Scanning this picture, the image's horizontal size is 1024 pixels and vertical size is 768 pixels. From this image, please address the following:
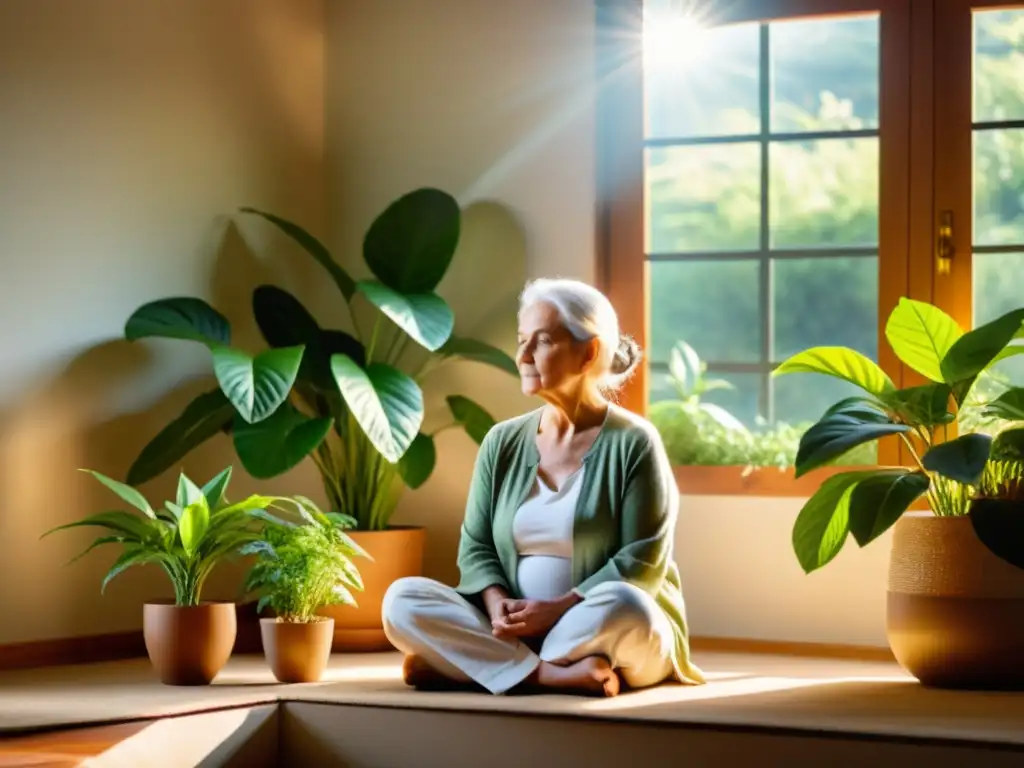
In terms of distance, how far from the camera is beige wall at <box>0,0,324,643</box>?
444 cm

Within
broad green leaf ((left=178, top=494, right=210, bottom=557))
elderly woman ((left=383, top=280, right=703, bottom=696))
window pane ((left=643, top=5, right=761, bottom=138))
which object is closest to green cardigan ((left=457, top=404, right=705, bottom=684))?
elderly woman ((left=383, top=280, right=703, bottom=696))

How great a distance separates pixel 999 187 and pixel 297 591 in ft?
7.83

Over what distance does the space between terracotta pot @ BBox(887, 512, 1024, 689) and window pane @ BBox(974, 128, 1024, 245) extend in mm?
1073

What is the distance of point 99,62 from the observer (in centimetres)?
468

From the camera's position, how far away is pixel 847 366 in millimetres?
4062

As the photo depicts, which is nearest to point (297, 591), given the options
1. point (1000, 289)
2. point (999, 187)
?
point (1000, 289)

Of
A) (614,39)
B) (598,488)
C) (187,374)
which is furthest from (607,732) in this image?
(614,39)

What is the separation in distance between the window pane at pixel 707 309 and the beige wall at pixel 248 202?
0.29 metres

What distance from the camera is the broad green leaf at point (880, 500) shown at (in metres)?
3.76

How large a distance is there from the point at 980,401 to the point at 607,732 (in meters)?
1.68

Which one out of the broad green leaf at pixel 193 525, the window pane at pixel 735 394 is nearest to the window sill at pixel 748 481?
the window pane at pixel 735 394

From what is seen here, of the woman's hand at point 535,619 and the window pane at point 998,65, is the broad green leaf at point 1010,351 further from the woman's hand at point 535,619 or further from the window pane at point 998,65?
the woman's hand at point 535,619

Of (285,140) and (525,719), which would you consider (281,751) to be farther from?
(285,140)

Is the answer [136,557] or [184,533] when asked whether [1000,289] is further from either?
[136,557]
